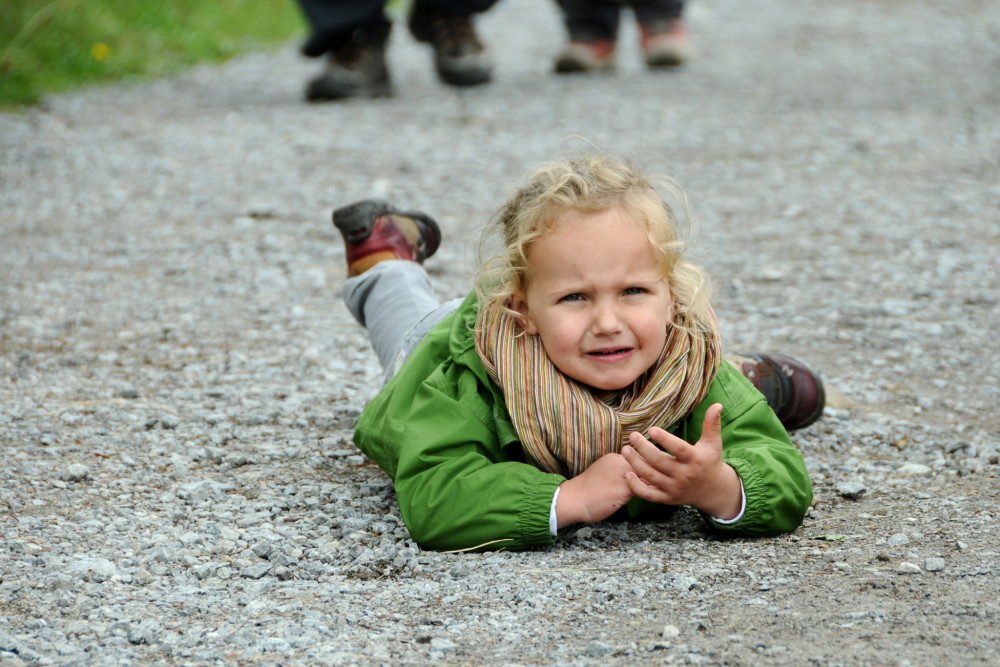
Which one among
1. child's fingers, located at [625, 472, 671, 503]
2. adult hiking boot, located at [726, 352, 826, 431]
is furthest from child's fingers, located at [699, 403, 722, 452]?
adult hiking boot, located at [726, 352, 826, 431]

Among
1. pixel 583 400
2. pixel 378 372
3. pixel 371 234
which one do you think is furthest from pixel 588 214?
pixel 378 372

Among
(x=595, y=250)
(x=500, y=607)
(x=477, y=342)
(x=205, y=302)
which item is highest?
(x=595, y=250)

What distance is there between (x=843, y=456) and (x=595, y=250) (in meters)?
1.13

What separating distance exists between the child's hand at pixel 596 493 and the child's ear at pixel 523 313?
1.05 ft

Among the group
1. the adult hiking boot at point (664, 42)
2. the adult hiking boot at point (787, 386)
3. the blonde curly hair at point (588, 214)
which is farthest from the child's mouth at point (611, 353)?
the adult hiking boot at point (664, 42)

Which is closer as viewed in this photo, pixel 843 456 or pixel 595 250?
pixel 595 250

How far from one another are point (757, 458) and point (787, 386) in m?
0.64

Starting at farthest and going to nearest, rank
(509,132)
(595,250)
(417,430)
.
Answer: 1. (509,132)
2. (417,430)
3. (595,250)

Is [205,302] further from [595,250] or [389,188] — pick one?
[595,250]

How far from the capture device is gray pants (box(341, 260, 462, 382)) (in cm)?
313

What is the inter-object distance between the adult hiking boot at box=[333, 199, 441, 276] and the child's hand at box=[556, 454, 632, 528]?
1312mm

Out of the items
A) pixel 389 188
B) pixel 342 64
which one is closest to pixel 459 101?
pixel 342 64

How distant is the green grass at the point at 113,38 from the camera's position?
280 inches

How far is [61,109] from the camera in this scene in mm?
6898
